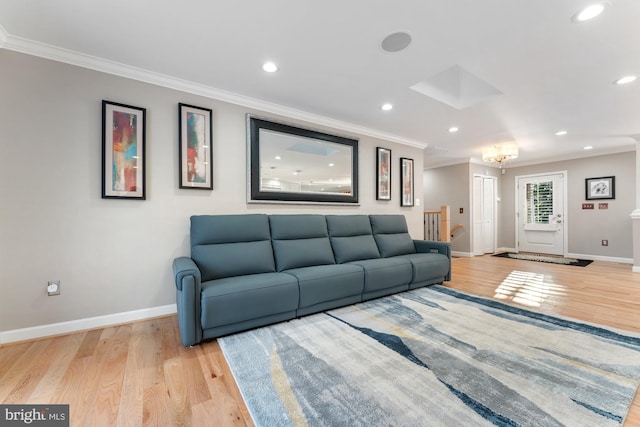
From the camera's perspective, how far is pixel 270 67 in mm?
2463

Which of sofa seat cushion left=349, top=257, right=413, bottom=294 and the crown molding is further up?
the crown molding

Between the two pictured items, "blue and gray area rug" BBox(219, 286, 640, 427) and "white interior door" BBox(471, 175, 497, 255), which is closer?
"blue and gray area rug" BBox(219, 286, 640, 427)

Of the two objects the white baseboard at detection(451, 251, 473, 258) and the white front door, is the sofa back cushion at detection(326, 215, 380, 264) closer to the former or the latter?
the white baseboard at detection(451, 251, 473, 258)

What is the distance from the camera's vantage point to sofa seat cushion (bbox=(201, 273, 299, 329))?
203 cm

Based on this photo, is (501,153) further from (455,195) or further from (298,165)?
(298,165)

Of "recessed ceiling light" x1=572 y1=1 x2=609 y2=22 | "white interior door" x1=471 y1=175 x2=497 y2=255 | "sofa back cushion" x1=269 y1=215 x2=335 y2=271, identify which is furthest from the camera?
"white interior door" x1=471 y1=175 x2=497 y2=255

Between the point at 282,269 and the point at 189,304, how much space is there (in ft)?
3.41

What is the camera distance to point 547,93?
295cm

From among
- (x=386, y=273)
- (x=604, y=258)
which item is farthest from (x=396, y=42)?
(x=604, y=258)

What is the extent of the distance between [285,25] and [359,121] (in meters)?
2.14

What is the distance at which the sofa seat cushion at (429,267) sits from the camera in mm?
3365

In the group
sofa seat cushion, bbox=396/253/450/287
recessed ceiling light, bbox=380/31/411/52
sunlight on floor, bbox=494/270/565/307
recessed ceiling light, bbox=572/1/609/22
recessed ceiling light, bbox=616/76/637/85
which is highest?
recessed ceiling light, bbox=380/31/411/52

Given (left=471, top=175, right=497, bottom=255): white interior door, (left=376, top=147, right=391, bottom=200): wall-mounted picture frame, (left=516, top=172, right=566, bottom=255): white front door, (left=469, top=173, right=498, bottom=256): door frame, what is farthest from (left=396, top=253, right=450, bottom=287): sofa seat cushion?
(left=516, top=172, right=566, bottom=255): white front door

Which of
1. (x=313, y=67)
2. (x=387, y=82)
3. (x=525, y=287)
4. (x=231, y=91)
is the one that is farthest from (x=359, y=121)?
(x=525, y=287)
